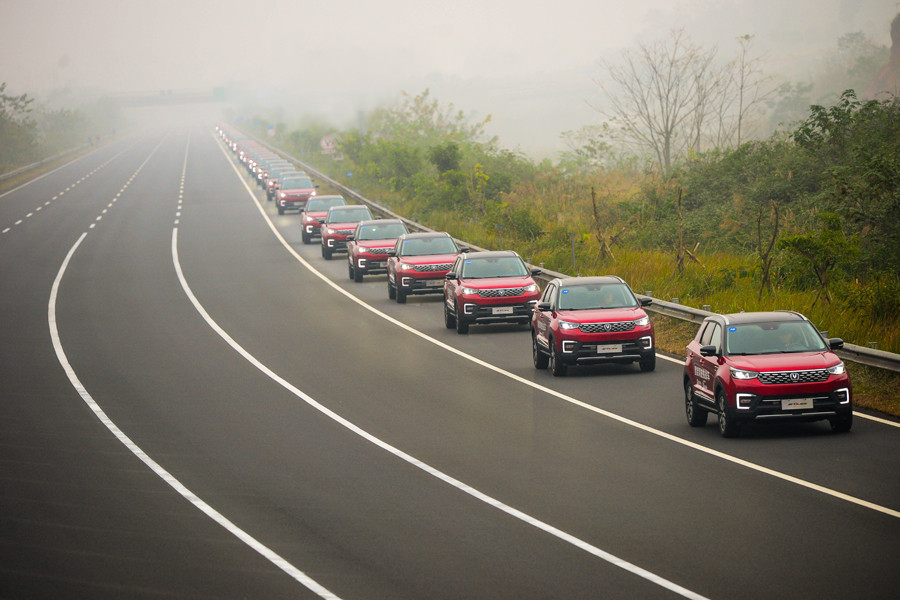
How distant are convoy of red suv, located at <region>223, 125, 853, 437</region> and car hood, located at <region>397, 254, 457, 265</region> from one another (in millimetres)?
30

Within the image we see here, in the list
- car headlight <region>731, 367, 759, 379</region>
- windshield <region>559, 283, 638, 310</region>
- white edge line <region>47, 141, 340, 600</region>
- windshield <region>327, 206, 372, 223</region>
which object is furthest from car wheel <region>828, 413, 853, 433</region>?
windshield <region>327, 206, 372, 223</region>

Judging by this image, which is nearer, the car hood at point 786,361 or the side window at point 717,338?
the car hood at point 786,361

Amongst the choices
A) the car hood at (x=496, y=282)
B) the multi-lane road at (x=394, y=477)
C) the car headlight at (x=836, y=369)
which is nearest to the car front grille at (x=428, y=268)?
the multi-lane road at (x=394, y=477)

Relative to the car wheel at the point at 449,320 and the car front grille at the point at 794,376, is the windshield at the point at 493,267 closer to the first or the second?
the car wheel at the point at 449,320

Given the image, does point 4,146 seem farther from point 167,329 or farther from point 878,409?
point 878,409

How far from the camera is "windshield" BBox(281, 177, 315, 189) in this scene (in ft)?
196

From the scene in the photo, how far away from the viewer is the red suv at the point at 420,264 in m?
30.6

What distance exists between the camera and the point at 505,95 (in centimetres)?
18462

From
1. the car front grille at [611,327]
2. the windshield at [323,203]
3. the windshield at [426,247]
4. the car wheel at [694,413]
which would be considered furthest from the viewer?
the windshield at [323,203]

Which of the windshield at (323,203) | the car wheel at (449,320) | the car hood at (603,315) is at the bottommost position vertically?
the car wheel at (449,320)

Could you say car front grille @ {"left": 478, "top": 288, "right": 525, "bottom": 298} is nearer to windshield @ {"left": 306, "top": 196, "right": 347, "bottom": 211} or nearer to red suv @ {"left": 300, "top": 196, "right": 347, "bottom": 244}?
red suv @ {"left": 300, "top": 196, "right": 347, "bottom": 244}

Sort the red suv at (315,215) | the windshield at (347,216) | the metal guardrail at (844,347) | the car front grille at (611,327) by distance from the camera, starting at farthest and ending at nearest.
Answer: the red suv at (315,215), the windshield at (347,216), the car front grille at (611,327), the metal guardrail at (844,347)

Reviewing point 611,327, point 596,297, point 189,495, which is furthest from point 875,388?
point 189,495

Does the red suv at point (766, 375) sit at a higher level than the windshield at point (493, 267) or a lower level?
higher
